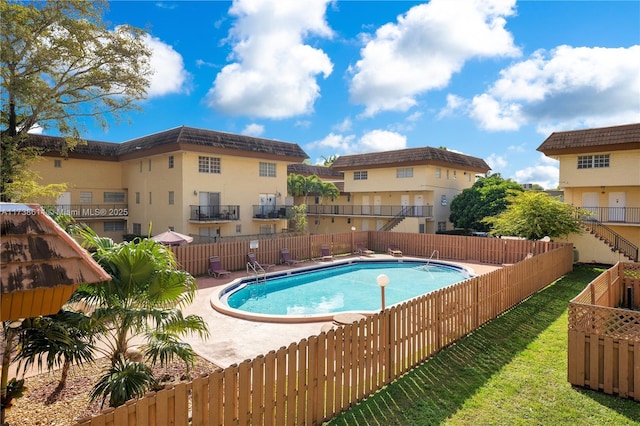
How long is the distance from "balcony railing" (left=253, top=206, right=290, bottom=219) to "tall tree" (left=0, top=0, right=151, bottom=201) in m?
11.2

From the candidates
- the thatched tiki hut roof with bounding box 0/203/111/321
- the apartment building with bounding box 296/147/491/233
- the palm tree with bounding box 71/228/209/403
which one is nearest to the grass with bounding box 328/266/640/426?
the palm tree with bounding box 71/228/209/403

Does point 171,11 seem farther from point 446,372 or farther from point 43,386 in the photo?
point 446,372

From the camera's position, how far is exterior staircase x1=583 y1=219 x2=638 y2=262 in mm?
20484

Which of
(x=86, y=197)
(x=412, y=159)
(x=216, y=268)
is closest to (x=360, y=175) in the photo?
(x=412, y=159)

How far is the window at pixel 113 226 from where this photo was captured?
29641 mm

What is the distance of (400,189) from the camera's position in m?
34.2

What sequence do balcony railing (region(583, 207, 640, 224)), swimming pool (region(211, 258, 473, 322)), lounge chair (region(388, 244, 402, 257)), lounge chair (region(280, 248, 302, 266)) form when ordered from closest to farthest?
swimming pool (region(211, 258, 473, 322)), lounge chair (region(280, 248, 302, 266)), balcony railing (region(583, 207, 640, 224)), lounge chair (region(388, 244, 402, 257))

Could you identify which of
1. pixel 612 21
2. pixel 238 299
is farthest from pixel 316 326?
pixel 612 21

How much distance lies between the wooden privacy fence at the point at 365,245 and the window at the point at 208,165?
312 inches

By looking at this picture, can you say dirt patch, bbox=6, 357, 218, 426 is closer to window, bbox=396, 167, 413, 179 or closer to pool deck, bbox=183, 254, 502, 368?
pool deck, bbox=183, 254, 502, 368

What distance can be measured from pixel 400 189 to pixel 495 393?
28.8 meters

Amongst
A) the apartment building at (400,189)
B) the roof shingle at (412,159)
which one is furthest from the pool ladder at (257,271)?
the roof shingle at (412,159)

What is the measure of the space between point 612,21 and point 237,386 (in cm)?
1747

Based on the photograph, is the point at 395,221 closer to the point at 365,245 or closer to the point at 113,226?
the point at 365,245
